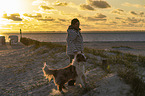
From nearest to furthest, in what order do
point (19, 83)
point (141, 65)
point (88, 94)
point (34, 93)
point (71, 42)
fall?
point (88, 94) < point (71, 42) < point (34, 93) < point (19, 83) < point (141, 65)

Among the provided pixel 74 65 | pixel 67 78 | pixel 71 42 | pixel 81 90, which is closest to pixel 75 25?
pixel 71 42

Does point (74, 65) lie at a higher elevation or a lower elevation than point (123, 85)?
higher

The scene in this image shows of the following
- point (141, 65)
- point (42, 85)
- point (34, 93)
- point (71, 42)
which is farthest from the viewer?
point (141, 65)

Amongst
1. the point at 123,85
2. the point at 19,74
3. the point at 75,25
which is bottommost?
the point at 19,74

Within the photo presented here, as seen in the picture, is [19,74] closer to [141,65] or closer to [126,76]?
[126,76]

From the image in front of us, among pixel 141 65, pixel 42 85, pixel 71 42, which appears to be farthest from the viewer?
pixel 141 65

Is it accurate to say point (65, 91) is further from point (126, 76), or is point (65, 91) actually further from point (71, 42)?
point (126, 76)

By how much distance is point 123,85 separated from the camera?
15.9 ft

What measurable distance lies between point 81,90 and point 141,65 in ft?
18.5

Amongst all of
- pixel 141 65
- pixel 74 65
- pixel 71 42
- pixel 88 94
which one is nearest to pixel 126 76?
pixel 88 94

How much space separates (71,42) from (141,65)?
19.8ft

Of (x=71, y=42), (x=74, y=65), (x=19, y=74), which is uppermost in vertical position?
(x=71, y=42)

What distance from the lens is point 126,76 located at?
5.38 meters

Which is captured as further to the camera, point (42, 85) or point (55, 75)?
point (42, 85)
